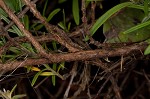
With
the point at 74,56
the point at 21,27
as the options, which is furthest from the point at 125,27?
the point at 21,27

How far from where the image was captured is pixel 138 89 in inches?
54.6

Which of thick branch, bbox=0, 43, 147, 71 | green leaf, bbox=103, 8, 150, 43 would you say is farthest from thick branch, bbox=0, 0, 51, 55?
green leaf, bbox=103, 8, 150, 43

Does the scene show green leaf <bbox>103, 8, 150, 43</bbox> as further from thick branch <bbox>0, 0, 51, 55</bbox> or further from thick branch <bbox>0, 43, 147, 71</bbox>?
thick branch <bbox>0, 0, 51, 55</bbox>

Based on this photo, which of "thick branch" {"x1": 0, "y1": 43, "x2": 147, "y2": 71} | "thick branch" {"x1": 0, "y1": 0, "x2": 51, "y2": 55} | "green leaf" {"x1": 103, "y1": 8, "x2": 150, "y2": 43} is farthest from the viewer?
"green leaf" {"x1": 103, "y1": 8, "x2": 150, "y2": 43}

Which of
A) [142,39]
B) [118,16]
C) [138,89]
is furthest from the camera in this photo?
[138,89]

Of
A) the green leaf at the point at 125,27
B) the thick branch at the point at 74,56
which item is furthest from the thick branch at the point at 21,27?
the green leaf at the point at 125,27

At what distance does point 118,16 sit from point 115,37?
0.11 m

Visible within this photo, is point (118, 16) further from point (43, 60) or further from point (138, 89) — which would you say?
point (138, 89)

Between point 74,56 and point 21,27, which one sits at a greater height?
point 21,27

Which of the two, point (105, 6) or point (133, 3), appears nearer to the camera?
point (133, 3)

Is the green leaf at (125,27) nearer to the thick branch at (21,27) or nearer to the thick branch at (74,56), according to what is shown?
the thick branch at (74,56)

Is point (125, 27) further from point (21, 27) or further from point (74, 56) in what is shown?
point (21, 27)

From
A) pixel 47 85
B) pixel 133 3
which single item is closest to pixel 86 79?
pixel 133 3

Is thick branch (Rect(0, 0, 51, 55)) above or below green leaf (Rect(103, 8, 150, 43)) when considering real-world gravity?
above
